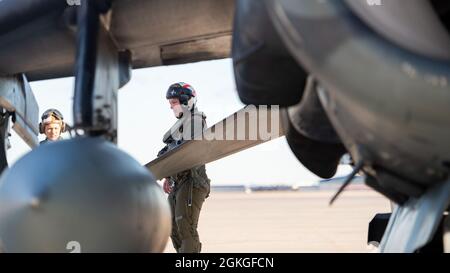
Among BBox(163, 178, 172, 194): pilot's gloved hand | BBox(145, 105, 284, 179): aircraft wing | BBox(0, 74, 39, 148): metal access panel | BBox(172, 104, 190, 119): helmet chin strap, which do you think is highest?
BBox(172, 104, 190, 119): helmet chin strap

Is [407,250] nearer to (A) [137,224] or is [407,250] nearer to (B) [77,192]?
(A) [137,224]

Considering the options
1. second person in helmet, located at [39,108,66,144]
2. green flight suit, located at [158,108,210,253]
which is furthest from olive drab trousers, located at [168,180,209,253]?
second person in helmet, located at [39,108,66,144]

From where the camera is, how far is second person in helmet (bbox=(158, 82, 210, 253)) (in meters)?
5.12

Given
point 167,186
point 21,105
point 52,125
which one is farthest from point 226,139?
point 52,125

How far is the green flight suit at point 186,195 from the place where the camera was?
5125 millimetres

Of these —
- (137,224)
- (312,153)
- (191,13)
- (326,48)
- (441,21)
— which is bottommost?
(137,224)

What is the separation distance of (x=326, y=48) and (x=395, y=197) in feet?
2.53

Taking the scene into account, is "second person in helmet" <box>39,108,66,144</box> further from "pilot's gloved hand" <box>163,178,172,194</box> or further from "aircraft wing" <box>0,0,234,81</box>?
"aircraft wing" <box>0,0,234,81</box>

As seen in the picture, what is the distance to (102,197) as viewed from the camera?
6.21 ft

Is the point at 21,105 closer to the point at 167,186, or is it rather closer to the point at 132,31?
the point at 132,31

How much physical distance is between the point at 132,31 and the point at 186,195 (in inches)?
112

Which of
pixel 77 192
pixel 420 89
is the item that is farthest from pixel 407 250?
pixel 77 192

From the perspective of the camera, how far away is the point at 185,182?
530 centimetres
